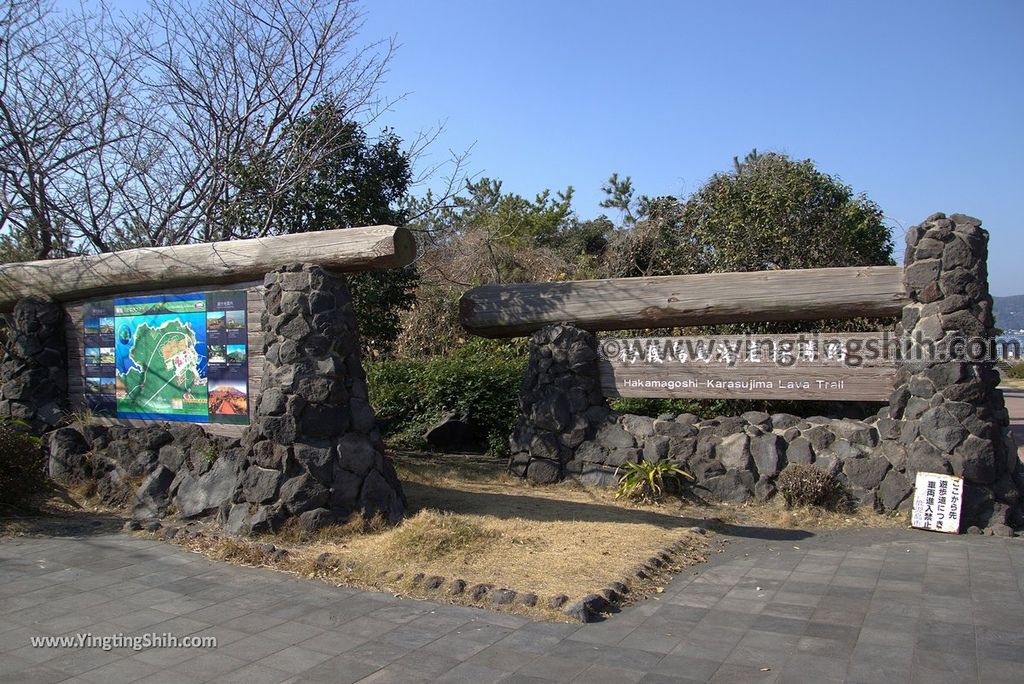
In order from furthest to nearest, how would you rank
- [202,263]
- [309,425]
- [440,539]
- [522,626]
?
[202,263]
[309,425]
[440,539]
[522,626]

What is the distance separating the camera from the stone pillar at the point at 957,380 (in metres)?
7.64

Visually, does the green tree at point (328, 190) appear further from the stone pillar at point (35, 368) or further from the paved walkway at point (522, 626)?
the paved walkway at point (522, 626)

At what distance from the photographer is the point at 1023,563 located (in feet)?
21.3

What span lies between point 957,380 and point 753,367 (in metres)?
2.00

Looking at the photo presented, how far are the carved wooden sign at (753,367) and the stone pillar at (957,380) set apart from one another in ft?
1.59

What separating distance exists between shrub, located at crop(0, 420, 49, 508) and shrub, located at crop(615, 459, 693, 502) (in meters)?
5.97

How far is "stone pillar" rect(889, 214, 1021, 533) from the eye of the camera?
7.64 metres

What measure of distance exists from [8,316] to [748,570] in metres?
8.92

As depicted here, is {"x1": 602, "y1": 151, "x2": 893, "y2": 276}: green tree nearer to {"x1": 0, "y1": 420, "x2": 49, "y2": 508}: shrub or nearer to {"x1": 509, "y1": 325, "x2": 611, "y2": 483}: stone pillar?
{"x1": 509, "y1": 325, "x2": 611, "y2": 483}: stone pillar

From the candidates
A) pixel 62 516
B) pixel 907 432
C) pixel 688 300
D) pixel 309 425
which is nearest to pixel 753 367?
pixel 688 300

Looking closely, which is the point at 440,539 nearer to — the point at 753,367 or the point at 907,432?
the point at 753,367

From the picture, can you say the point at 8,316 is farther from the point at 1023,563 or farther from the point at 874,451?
the point at 1023,563

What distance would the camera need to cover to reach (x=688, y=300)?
30.0 feet

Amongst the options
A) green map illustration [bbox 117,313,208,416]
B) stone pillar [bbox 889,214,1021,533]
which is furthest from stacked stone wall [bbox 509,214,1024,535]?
green map illustration [bbox 117,313,208,416]
